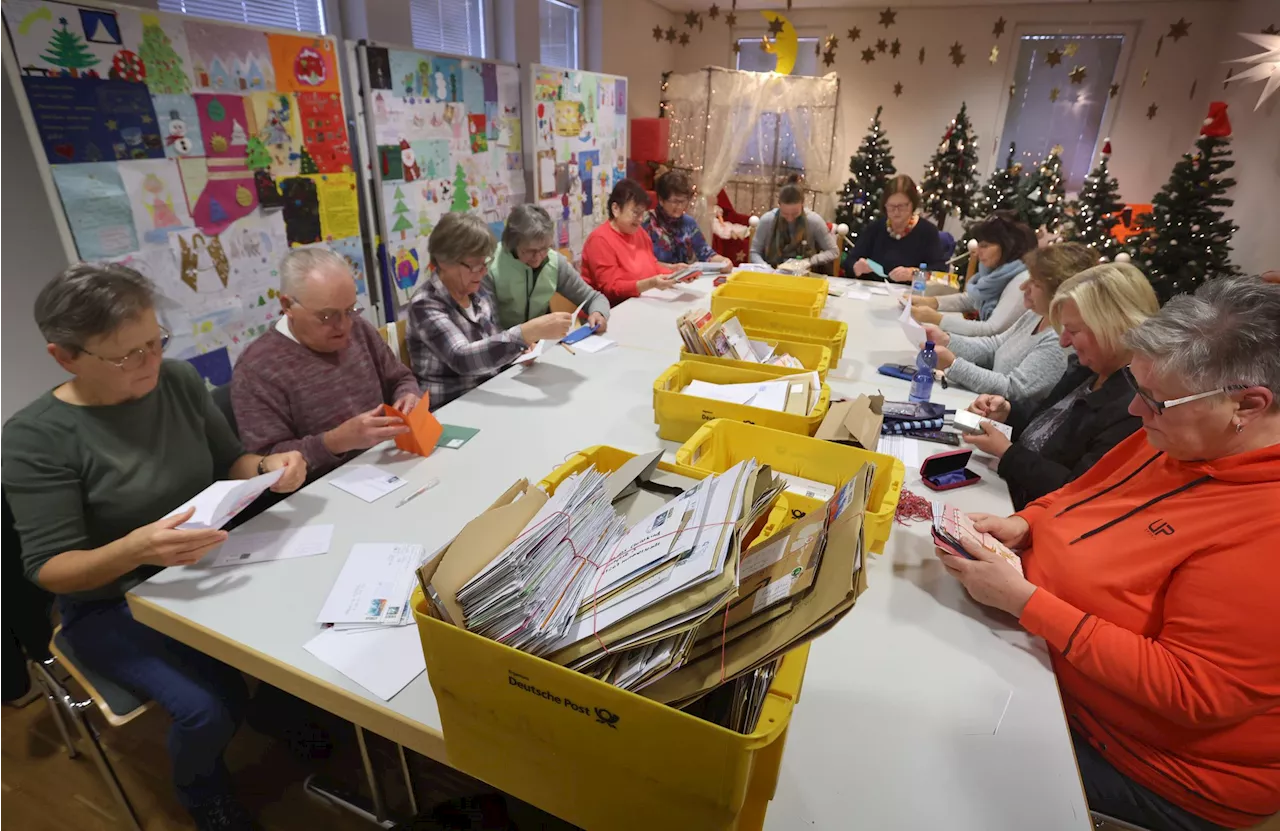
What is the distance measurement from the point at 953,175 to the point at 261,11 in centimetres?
588

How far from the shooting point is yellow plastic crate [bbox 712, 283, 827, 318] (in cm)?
289

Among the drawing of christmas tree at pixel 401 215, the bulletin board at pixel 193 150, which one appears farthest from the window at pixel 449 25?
the bulletin board at pixel 193 150

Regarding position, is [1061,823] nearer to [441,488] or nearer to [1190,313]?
[1190,313]

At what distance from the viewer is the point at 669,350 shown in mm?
2697

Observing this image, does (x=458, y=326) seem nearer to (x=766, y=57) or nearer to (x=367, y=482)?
(x=367, y=482)

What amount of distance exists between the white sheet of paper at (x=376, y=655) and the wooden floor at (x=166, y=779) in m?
0.67

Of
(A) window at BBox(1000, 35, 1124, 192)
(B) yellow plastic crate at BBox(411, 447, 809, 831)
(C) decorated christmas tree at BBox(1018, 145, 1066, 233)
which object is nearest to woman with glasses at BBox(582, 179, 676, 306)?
(B) yellow plastic crate at BBox(411, 447, 809, 831)

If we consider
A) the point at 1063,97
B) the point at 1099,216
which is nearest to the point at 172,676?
the point at 1099,216

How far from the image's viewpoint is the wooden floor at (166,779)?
64.3 inches

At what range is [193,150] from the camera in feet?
8.70

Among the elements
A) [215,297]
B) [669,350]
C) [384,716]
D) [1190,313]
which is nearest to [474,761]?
[384,716]

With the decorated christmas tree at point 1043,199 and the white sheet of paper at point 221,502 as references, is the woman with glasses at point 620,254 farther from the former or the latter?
the decorated christmas tree at point 1043,199

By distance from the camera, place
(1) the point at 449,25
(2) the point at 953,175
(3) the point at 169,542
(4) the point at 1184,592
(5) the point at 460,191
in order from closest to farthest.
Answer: (4) the point at 1184,592 → (3) the point at 169,542 → (5) the point at 460,191 → (1) the point at 449,25 → (2) the point at 953,175

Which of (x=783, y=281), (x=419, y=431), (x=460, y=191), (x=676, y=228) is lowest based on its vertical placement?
(x=419, y=431)
